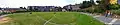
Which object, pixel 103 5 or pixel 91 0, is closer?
pixel 103 5

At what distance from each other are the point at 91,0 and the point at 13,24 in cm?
7520

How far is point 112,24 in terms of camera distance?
2500cm

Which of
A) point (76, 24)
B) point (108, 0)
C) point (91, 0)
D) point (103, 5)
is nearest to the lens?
point (76, 24)

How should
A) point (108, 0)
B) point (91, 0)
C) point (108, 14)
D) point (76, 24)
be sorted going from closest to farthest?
1. point (76, 24)
2. point (108, 14)
3. point (108, 0)
4. point (91, 0)

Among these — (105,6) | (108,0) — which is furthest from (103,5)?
(108,0)

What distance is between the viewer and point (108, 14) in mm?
40344

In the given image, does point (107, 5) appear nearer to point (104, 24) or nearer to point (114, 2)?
point (114, 2)

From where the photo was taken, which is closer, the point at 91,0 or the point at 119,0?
the point at 119,0

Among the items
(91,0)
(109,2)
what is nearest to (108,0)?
(109,2)

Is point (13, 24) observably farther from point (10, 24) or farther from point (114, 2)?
point (114, 2)

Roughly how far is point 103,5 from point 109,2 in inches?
152

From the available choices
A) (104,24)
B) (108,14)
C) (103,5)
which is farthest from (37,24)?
(103,5)

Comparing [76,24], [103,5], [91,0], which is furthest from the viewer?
[91,0]

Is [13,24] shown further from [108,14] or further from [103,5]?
[103,5]
